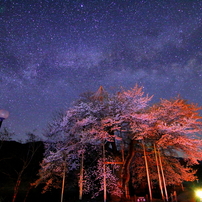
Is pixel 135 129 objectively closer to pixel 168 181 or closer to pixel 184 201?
pixel 184 201

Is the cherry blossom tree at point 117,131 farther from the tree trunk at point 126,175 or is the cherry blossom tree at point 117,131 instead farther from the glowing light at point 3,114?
the glowing light at point 3,114

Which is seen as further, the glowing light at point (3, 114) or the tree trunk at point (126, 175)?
the tree trunk at point (126, 175)

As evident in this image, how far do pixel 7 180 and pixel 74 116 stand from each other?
59.4 feet

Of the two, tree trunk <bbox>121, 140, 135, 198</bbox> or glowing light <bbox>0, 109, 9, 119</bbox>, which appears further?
tree trunk <bbox>121, 140, 135, 198</bbox>

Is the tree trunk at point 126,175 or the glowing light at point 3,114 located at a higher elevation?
the glowing light at point 3,114

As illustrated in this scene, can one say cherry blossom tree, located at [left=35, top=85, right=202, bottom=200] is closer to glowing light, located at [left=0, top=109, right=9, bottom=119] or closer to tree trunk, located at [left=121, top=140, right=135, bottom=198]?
tree trunk, located at [left=121, top=140, right=135, bottom=198]

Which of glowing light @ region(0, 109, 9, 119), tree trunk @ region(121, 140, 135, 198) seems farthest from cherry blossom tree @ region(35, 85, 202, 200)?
glowing light @ region(0, 109, 9, 119)

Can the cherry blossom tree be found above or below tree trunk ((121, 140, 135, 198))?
above

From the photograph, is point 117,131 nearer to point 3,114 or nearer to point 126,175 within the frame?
point 126,175

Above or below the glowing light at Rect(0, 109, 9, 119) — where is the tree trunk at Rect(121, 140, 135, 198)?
below

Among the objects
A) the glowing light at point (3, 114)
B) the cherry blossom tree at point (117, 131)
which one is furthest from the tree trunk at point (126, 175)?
the glowing light at point (3, 114)

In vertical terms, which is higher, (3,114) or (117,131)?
(117,131)

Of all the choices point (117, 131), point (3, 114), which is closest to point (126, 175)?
point (117, 131)

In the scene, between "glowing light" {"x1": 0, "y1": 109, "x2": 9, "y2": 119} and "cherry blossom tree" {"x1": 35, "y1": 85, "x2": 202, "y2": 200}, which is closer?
"glowing light" {"x1": 0, "y1": 109, "x2": 9, "y2": 119}
